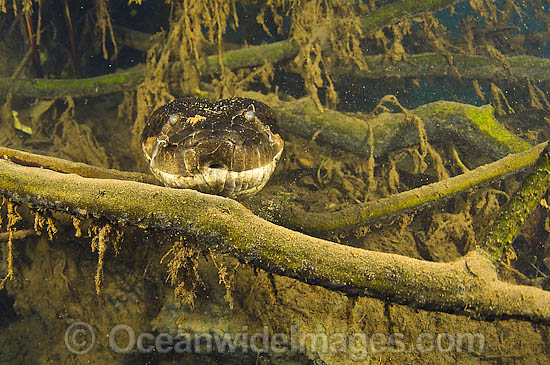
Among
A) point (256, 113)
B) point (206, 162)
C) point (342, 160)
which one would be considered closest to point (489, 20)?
point (342, 160)

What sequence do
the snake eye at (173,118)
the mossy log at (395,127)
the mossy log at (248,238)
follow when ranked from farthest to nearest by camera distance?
1. the mossy log at (395,127)
2. the snake eye at (173,118)
3. the mossy log at (248,238)

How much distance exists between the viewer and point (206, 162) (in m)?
2.23

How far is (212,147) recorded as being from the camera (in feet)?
7.31

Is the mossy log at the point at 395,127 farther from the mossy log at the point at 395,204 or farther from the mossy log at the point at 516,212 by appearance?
the mossy log at the point at 516,212

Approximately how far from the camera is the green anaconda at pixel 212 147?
2.23 metres

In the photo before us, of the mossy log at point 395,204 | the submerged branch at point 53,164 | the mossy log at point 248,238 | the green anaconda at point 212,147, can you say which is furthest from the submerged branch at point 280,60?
the mossy log at point 248,238

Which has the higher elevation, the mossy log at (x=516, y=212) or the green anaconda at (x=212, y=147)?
the green anaconda at (x=212, y=147)

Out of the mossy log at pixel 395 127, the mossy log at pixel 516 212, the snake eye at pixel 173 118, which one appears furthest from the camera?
the mossy log at pixel 395 127

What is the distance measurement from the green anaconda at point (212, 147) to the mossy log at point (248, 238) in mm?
724

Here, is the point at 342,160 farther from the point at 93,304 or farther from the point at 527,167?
the point at 93,304

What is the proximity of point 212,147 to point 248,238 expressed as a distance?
953 mm

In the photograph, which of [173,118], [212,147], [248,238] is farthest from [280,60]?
[248,238]

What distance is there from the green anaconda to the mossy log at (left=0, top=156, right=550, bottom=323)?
28.5 inches

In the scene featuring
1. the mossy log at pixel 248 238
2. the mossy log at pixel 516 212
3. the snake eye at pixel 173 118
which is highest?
the snake eye at pixel 173 118
